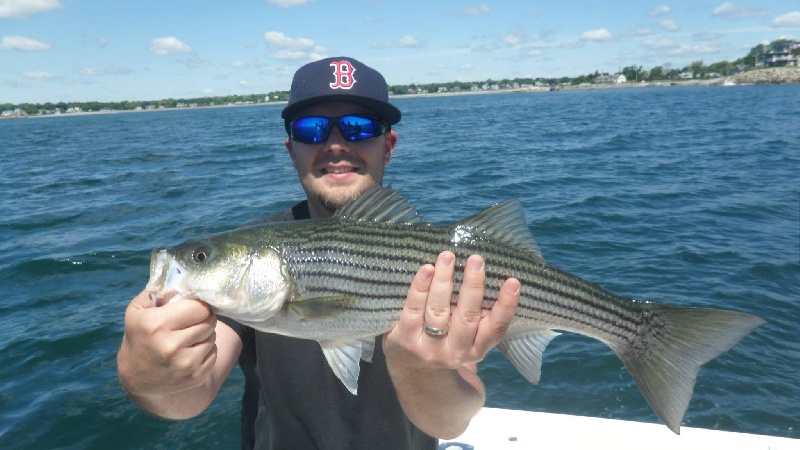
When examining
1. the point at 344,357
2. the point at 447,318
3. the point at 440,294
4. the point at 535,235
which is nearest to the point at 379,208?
the point at 440,294

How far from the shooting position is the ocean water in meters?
7.57

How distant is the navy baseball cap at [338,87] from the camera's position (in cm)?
416

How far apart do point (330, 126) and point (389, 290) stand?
5.61 feet

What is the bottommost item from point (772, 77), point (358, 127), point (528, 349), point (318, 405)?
point (318, 405)

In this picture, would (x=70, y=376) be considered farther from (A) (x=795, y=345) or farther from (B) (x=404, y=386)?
(A) (x=795, y=345)

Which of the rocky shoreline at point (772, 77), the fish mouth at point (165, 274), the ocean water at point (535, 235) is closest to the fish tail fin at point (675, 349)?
the fish mouth at point (165, 274)

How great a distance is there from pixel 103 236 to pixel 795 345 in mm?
16567

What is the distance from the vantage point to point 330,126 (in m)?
4.27

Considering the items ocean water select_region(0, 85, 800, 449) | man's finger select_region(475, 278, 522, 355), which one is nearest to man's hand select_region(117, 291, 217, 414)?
man's finger select_region(475, 278, 522, 355)

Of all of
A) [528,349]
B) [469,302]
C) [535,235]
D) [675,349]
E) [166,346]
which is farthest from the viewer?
[535,235]

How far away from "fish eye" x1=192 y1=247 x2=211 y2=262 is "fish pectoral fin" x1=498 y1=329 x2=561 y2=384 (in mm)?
1913

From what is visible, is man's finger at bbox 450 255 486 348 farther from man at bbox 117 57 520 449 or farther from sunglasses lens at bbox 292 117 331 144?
sunglasses lens at bbox 292 117 331 144

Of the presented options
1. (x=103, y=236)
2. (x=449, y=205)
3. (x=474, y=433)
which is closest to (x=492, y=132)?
(x=449, y=205)

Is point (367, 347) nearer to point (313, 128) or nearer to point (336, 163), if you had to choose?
point (336, 163)
